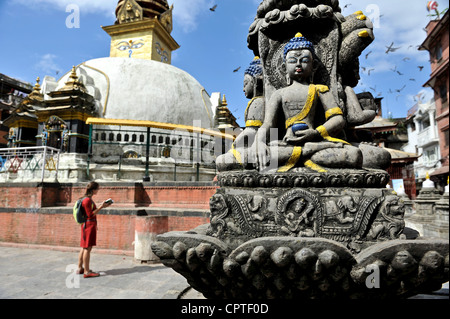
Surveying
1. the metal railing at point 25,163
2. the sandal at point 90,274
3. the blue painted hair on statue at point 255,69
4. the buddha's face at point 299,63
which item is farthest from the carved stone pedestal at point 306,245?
the metal railing at point 25,163

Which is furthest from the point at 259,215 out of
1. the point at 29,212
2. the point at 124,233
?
the point at 29,212

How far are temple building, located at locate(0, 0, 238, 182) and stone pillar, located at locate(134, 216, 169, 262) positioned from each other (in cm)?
453

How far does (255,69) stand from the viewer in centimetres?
371

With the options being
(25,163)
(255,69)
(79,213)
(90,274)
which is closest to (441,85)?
(255,69)

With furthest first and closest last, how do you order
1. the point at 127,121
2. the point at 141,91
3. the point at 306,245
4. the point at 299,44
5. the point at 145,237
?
the point at 141,91 → the point at 127,121 → the point at 145,237 → the point at 299,44 → the point at 306,245

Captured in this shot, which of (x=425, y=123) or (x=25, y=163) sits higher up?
(x=425, y=123)

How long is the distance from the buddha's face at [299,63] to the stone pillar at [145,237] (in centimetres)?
447

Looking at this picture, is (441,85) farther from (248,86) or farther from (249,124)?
(249,124)

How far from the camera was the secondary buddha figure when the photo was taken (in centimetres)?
257

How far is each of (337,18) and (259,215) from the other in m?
2.52

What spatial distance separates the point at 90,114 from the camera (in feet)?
43.0

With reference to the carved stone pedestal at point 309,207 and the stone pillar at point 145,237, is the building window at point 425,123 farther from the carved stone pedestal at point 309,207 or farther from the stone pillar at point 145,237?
the carved stone pedestal at point 309,207

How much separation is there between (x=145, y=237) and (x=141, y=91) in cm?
1111
